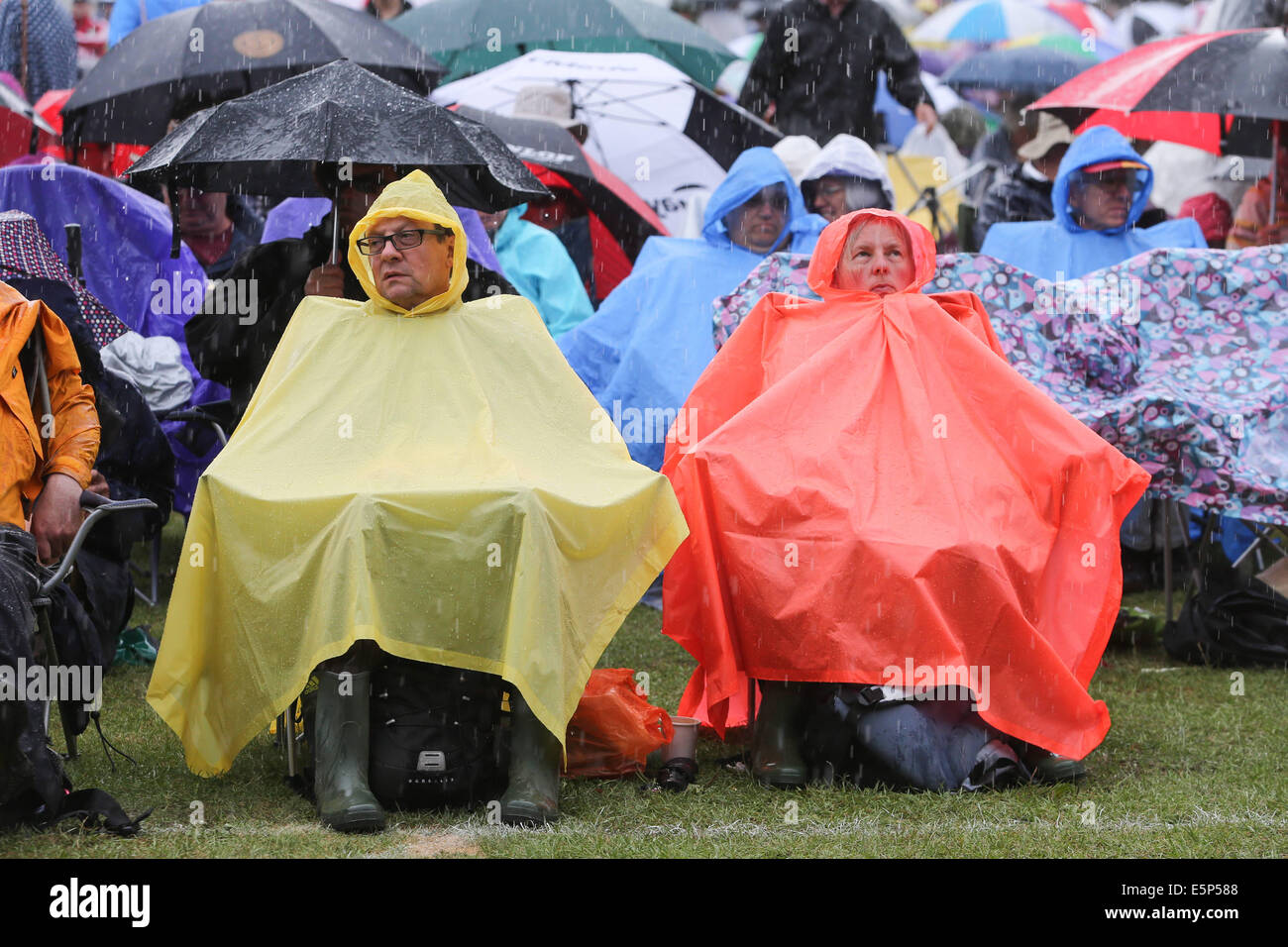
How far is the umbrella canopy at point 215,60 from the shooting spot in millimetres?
8562

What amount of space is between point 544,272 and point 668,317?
1171 millimetres

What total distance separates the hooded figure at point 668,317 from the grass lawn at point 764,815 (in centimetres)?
237

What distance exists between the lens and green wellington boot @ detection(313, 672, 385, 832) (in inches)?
182

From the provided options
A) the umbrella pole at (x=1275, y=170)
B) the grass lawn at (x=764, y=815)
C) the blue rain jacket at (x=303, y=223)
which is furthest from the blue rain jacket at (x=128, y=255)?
the umbrella pole at (x=1275, y=170)

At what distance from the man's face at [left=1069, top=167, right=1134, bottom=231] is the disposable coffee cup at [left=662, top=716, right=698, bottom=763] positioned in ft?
14.2

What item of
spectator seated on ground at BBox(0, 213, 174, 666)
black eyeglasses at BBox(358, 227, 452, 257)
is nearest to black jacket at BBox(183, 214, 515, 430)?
spectator seated on ground at BBox(0, 213, 174, 666)

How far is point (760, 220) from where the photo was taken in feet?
26.5

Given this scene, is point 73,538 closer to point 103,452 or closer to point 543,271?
point 103,452

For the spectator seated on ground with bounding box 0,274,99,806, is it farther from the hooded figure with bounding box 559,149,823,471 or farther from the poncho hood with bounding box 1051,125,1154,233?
the poncho hood with bounding box 1051,125,1154,233

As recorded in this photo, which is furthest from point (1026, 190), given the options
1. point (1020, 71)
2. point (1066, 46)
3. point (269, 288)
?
point (269, 288)

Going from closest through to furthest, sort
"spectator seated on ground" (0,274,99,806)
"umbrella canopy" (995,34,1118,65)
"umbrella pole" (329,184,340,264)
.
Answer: "spectator seated on ground" (0,274,99,806) < "umbrella pole" (329,184,340,264) < "umbrella canopy" (995,34,1118,65)

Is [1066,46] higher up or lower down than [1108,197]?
higher up

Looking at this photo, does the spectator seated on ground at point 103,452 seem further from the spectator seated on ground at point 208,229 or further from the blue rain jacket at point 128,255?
the spectator seated on ground at point 208,229
